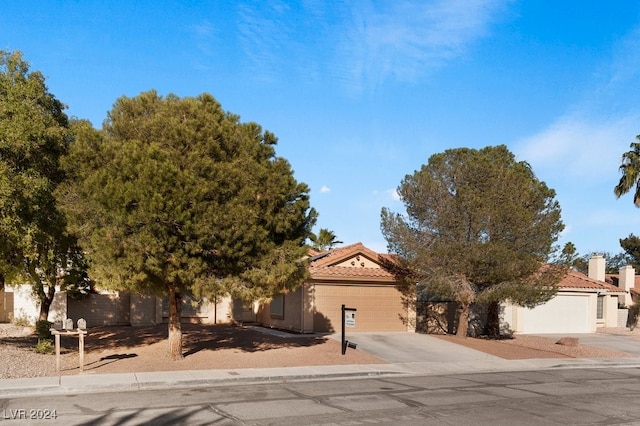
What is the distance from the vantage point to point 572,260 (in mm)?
24594

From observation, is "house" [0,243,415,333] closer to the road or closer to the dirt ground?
the dirt ground

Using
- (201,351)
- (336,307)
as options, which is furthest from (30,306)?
(336,307)

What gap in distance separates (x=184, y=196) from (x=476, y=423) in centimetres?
879

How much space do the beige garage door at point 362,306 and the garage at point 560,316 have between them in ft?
28.5

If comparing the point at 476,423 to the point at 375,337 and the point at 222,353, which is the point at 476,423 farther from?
the point at 375,337

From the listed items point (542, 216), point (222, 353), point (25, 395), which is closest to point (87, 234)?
point (25, 395)

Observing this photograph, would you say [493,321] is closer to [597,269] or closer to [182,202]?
[597,269]

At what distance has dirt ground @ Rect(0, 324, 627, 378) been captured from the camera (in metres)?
16.6

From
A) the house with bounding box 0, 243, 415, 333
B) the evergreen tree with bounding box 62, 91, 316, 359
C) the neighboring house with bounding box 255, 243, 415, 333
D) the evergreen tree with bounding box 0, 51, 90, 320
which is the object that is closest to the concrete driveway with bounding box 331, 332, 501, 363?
the neighboring house with bounding box 255, 243, 415, 333

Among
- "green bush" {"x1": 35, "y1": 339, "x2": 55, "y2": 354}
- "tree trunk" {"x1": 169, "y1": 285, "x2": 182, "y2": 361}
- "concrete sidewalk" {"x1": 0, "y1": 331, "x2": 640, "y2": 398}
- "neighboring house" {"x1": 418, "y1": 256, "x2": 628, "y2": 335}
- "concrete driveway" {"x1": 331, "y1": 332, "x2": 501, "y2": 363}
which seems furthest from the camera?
"neighboring house" {"x1": 418, "y1": 256, "x2": 628, "y2": 335}

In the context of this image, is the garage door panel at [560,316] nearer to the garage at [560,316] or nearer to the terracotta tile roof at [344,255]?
the garage at [560,316]

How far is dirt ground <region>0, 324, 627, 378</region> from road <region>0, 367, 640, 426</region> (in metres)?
2.97

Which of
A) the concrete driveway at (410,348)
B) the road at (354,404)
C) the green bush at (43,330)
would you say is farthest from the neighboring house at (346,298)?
the green bush at (43,330)

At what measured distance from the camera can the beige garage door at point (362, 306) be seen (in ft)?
84.6
